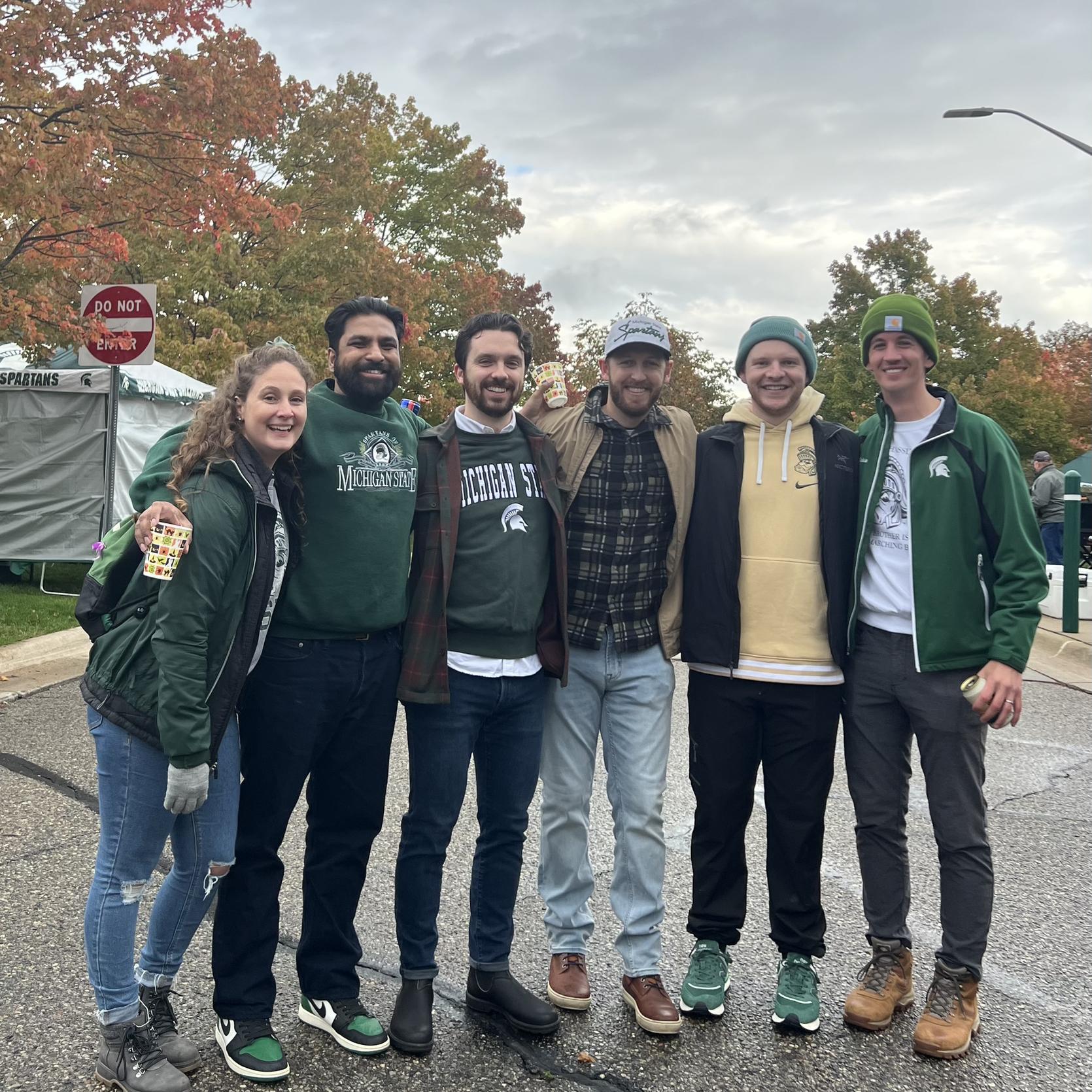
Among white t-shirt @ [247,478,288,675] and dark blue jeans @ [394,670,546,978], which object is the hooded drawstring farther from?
white t-shirt @ [247,478,288,675]

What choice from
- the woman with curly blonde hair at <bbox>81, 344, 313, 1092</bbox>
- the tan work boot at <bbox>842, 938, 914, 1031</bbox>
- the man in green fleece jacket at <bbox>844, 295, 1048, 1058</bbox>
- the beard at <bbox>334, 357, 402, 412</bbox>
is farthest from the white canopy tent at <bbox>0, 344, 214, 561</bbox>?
the tan work boot at <bbox>842, 938, 914, 1031</bbox>

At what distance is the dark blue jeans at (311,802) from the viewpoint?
308cm

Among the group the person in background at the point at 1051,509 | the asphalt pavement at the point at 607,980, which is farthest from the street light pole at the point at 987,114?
the asphalt pavement at the point at 607,980

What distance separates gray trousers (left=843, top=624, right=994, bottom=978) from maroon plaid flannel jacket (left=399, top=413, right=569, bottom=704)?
1.00m

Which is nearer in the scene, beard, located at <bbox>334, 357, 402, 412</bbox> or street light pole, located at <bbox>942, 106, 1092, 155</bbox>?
beard, located at <bbox>334, 357, 402, 412</bbox>

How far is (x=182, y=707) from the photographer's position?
8.95 feet

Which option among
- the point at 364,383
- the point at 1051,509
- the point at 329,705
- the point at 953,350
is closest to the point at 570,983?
the point at 329,705

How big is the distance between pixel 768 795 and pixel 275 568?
5.77ft

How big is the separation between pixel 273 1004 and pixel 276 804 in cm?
60

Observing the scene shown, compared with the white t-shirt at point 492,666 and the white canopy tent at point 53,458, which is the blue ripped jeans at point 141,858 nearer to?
the white t-shirt at point 492,666

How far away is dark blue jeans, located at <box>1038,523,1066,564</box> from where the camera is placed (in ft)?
52.7

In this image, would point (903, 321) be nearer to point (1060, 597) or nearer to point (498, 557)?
point (498, 557)

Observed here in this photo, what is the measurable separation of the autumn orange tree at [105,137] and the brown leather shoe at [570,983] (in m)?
7.61

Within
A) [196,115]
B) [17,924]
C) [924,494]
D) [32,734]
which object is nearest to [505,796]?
[924,494]
